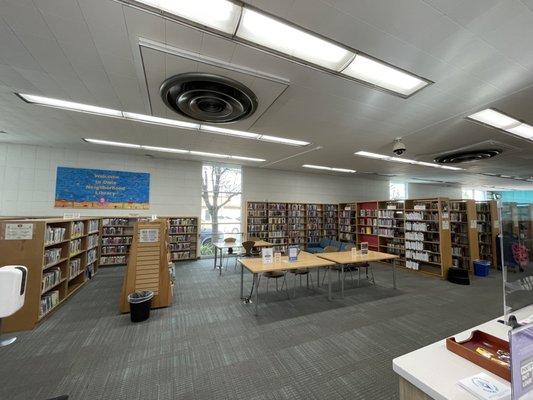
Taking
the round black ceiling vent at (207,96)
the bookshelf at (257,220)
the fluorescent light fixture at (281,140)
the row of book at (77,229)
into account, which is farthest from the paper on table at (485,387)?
the bookshelf at (257,220)

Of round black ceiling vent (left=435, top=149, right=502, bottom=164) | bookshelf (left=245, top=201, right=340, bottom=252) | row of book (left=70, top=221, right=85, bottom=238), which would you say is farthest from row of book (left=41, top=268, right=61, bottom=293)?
round black ceiling vent (left=435, top=149, right=502, bottom=164)

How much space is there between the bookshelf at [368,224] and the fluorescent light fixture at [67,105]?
784 cm

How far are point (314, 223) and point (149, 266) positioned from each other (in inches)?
273

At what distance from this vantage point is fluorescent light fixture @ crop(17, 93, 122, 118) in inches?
143

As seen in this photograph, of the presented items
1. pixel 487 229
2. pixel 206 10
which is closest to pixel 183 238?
pixel 206 10

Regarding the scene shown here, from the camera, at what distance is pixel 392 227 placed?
7.37 meters

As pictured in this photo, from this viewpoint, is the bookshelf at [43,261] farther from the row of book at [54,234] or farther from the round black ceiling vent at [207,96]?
the round black ceiling vent at [207,96]

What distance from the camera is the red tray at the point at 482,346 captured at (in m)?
1.04

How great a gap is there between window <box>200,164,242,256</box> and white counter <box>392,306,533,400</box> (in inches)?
295

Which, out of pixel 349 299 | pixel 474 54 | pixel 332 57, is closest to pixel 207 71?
pixel 332 57

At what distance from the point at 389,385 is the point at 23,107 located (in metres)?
6.58

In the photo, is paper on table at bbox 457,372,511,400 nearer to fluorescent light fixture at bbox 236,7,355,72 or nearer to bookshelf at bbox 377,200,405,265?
fluorescent light fixture at bbox 236,7,355,72

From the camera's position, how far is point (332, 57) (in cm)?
258

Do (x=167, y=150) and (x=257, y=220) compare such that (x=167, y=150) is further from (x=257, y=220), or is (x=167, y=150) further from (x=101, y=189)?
(x=257, y=220)
